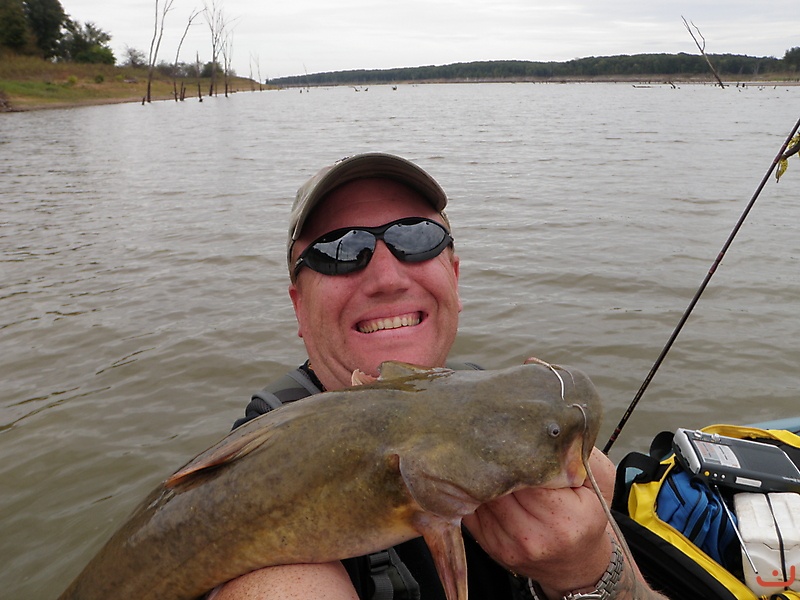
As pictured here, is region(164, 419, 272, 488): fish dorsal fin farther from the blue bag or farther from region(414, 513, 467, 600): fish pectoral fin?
the blue bag

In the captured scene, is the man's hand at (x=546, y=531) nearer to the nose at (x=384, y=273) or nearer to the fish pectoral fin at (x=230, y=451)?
the fish pectoral fin at (x=230, y=451)

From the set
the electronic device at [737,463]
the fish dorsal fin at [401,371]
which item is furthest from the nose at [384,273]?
the electronic device at [737,463]

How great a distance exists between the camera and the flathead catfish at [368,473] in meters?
1.49

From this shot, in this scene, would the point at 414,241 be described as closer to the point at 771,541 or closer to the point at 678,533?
the point at 678,533

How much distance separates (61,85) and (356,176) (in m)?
62.7

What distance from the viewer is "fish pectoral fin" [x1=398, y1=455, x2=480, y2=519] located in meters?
1.47

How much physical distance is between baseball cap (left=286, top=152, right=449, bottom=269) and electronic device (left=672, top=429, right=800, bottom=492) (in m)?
1.62

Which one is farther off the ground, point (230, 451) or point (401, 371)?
point (401, 371)

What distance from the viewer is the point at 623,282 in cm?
802

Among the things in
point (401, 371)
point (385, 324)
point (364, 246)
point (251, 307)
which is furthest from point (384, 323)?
point (251, 307)

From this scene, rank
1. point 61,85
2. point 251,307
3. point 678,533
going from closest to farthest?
point 678,533 → point 251,307 → point 61,85

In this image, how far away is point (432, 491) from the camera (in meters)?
1.48

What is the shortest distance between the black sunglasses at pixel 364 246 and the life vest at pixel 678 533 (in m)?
1.44

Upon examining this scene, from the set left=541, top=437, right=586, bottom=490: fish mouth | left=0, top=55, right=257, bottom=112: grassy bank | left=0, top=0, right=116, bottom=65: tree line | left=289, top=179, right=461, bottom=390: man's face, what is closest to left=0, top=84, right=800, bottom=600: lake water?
left=289, top=179, right=461, bottom=390: man's face
